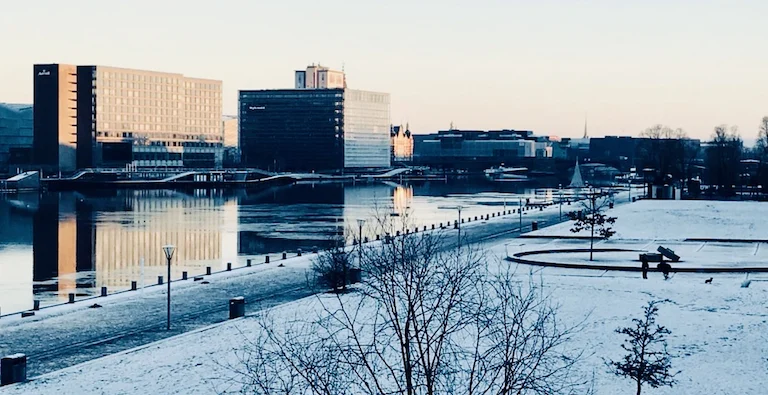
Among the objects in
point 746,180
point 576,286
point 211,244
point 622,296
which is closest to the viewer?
point 622,296

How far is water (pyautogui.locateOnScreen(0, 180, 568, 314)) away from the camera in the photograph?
2047 inches

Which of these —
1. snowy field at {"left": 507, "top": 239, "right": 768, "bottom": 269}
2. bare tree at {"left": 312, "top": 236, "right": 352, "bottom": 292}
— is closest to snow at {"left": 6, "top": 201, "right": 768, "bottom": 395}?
snowy field at {"left": 507, "top": 239, "right": 768, "bottom": 269}

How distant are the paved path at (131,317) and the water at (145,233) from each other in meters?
4.93

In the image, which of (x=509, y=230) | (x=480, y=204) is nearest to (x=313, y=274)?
(x=509, y=230)

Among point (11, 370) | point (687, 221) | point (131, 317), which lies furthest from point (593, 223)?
point (11, 370)

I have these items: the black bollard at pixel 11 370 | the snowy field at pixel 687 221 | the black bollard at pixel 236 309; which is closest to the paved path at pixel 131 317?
the black bollard at pixel 236 309

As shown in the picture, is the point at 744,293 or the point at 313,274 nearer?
the point at 744,293

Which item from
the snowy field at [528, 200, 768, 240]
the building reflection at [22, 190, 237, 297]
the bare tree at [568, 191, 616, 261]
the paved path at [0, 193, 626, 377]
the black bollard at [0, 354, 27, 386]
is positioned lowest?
the building reflection at [22, 190, 237, 297]

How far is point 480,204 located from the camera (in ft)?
447

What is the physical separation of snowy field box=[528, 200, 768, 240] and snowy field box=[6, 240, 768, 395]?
30491mm

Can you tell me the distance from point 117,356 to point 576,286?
787 inches

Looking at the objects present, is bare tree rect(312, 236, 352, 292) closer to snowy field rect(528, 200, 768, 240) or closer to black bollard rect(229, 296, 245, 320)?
black bollard rect(229, 296, 245, 320)

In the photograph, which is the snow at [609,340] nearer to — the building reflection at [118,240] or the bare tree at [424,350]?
the bare tree at [424,350]

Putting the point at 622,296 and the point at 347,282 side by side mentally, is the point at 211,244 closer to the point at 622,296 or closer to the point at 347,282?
the point at 347,282
